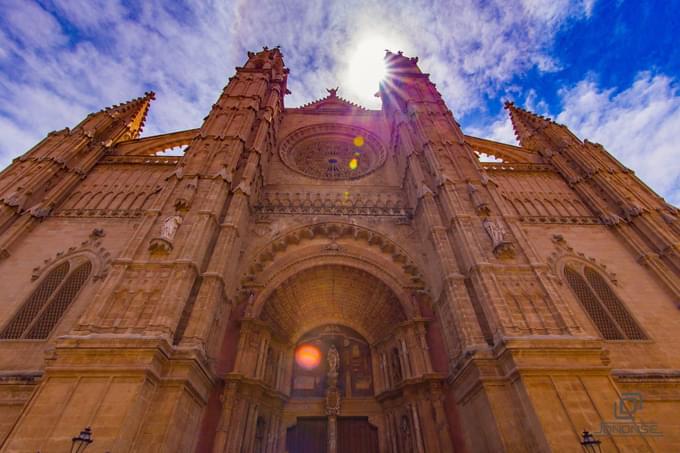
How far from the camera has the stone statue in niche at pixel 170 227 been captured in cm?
1089

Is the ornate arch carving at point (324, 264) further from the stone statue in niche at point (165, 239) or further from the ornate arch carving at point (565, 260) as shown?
the ornate arch carving at point (565, 260)

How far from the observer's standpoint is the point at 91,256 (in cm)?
1266

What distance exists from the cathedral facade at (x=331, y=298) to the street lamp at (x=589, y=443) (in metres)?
0.29

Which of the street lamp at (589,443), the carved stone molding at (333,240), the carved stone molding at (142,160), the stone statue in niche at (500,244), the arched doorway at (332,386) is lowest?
the street lamp at (589,443)

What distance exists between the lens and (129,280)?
9.97m

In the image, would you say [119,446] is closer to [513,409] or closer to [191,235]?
[191,235]

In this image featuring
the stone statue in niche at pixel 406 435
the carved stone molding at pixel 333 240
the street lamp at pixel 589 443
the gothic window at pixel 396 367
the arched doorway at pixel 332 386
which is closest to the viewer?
the street lamp at pixel 589 443

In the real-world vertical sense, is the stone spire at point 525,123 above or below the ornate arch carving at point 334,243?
above

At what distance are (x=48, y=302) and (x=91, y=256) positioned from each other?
2021 millimetres

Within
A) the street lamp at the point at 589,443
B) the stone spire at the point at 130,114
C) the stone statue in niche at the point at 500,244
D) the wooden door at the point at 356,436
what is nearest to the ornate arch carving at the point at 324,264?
the stone statue in niche at the point at 500,244

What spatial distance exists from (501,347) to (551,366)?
1076mm

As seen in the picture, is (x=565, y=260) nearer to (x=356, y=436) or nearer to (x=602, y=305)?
(x=602, y=305)

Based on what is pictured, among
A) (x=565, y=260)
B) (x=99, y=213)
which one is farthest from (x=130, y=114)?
(x=565, y=260)

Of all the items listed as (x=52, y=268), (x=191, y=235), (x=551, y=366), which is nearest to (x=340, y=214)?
(x=191, y=235)
